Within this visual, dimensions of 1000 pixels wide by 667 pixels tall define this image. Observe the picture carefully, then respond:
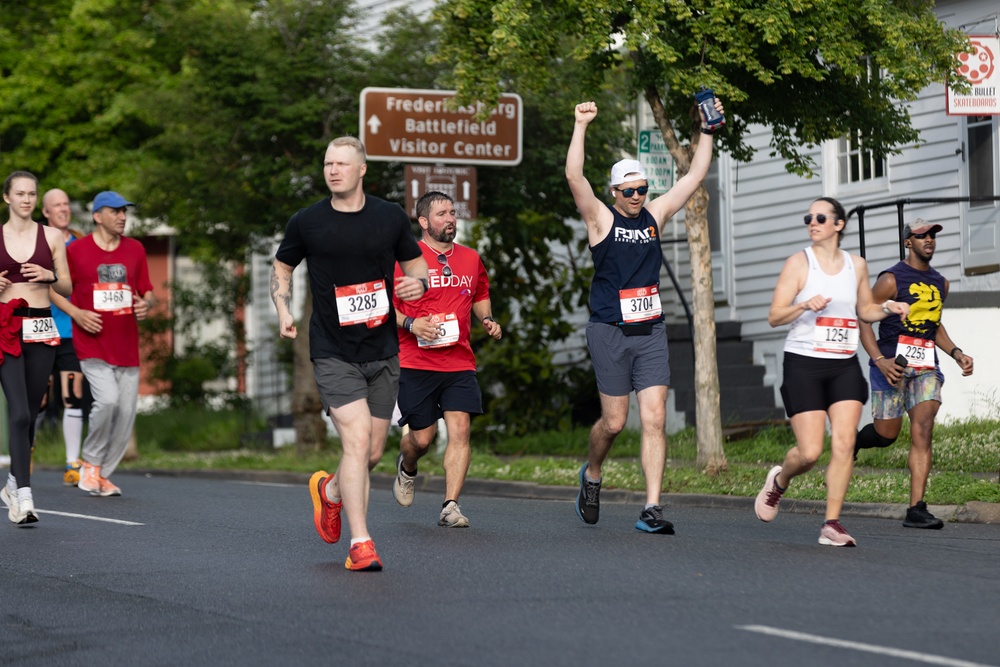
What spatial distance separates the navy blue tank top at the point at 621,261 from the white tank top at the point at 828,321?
106 cm

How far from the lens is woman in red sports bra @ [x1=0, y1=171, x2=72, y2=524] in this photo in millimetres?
10180

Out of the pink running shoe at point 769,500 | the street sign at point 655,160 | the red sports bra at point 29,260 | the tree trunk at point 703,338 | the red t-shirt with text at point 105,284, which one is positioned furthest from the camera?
the street sign at point 655,160

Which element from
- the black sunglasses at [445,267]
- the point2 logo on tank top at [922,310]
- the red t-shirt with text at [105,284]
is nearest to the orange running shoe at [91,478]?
the red t-shirt with text at [105,284]

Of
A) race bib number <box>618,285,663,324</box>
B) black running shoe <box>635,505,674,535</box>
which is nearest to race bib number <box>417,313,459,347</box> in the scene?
race bib number <box>618,285,663,324</box>

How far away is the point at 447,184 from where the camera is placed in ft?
51.7

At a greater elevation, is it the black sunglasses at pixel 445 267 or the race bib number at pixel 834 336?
the black sunglasses at pixel 445 267

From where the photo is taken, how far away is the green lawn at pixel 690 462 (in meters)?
11.4

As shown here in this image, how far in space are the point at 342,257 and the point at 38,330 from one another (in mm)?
3281

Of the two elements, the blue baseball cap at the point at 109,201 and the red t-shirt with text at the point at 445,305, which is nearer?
the red t-shirt with text at the point at 445,305

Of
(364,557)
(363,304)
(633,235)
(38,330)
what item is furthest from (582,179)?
(38,330)

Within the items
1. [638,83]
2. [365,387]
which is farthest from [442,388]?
[638,83]

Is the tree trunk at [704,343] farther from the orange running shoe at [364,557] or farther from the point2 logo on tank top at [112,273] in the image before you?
the orange running shoe at [364,557]

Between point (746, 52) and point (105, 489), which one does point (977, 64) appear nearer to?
point (746, 52)

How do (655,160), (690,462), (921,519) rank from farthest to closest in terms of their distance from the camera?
(655,160) → (690,462) → (921,519)
